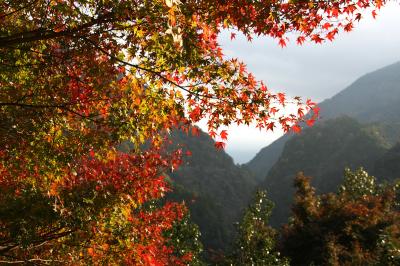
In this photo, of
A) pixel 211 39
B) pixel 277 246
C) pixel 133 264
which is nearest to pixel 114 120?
pixel 211 39

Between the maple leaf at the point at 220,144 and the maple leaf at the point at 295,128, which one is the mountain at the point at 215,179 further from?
the maple leaf at the point at 295,128

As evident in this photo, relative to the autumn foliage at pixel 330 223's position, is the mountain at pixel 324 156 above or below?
above

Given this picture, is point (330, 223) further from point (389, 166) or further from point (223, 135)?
point (389, 166)

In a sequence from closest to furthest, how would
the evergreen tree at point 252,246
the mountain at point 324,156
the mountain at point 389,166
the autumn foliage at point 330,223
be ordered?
1. the evergreen tree at point 252,246
2. the autumn foliage at point 330,223
3. the mountain at point 389,166
4. the mountain at point 324,156

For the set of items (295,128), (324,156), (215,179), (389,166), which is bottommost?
(295,128)

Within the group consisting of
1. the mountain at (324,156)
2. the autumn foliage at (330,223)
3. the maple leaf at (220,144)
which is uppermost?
the mountain at (324,156)

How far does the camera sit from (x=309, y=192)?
1142 inches

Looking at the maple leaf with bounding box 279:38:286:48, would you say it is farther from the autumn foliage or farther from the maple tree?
the autumn foliage

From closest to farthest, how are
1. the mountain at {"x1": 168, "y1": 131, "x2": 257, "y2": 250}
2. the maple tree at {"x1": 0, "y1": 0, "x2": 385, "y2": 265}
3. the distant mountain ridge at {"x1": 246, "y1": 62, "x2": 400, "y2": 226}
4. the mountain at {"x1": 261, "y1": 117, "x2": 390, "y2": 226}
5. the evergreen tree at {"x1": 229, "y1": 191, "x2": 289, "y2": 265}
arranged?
the maple tree at {"x1": 0, "y1": 0, "x2": 385, "y2": 265} < the evergreen tree at {"x1": 229, "y1": 191, "x2": 289, "y2": 265} < the distant mountain ridge at {"x1": 246, "y1": 62, "x2": 400, "y2": 226} < the mountain at {"x1": 261, "y1": 117, "x2": 390, "y2": 226} < the mountain at {"x1": 168, "y1": 131, "x2": 257, "y2": 250}

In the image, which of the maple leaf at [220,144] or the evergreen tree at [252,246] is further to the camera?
the evergreen tree at [252,246]

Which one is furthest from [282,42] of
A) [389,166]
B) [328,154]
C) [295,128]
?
[328,154]

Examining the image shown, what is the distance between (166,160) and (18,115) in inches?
136

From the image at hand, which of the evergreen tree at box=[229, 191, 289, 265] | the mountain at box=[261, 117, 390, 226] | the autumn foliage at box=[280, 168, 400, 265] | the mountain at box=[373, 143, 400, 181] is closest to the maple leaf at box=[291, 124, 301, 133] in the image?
the evergreen tree at box=[229, 191, 289, 265]

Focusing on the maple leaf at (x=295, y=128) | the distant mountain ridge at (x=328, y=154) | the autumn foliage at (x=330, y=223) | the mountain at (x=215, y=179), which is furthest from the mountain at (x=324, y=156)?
the maple leaf at (x=295, y=128)
